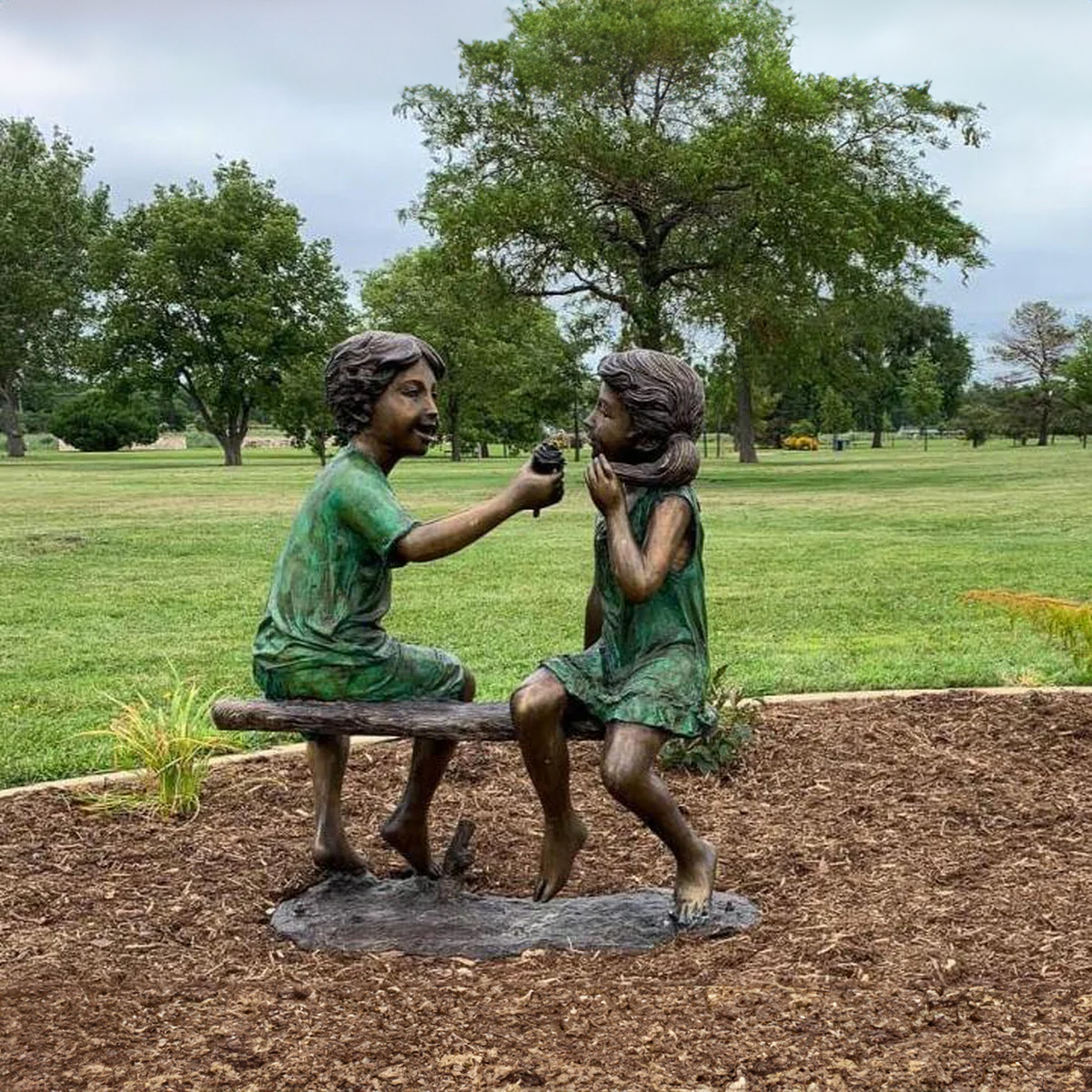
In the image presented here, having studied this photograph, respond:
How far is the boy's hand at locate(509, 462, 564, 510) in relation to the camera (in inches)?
129

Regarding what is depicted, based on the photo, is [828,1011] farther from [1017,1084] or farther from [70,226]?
[70,226]

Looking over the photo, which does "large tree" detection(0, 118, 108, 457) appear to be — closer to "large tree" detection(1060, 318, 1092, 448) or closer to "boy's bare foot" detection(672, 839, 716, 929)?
"large tree" detection(1060, 318, 1092, 448)

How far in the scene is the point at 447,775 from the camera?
5.14 meters

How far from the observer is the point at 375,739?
221 inches

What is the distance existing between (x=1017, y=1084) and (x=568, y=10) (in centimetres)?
2980

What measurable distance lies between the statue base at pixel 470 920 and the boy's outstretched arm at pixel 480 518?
1.02 meters

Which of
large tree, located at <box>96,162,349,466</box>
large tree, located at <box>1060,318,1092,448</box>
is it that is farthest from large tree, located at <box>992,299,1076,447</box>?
large tree, located at <box>96,162,349,466</box>

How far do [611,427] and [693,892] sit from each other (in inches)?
49.3

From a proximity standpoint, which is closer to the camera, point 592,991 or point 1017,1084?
point 1017,1084

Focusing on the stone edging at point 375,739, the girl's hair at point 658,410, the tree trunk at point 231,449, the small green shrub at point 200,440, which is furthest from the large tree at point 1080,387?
the girl's hair at point 658,410

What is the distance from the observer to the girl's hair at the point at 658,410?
3.40 m

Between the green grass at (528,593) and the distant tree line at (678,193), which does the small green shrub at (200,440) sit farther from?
the green grass at (528,593)

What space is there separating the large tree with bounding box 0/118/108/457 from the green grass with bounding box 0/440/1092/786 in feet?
110

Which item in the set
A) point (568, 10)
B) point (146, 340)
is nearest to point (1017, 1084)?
point (568, 10)
